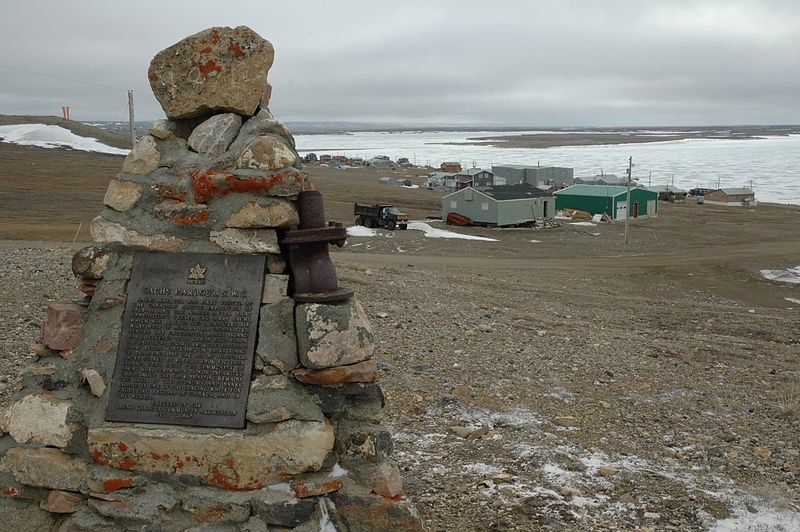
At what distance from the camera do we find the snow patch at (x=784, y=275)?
101 ft

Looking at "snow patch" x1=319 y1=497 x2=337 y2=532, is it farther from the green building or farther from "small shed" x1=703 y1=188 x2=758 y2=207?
"small shed" x1=703 y1=188 x2=758 y2=207

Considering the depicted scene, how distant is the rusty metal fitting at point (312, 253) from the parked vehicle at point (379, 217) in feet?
117

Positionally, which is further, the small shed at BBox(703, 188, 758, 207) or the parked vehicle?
the small shed at BBox(703, 188, 758, 207)

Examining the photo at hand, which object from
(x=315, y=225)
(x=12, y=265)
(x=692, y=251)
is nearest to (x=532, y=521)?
(x=315, y=225)

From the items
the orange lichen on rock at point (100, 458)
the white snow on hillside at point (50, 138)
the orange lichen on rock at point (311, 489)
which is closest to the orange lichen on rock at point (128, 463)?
the orange lichen on rock at point (100, 458)

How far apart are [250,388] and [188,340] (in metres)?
0.68

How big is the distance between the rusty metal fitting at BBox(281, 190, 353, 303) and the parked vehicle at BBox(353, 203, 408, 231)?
3554 cm

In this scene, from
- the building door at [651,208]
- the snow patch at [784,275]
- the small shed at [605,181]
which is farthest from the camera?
the small shed at [605,181]

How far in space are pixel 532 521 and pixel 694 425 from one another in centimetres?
399

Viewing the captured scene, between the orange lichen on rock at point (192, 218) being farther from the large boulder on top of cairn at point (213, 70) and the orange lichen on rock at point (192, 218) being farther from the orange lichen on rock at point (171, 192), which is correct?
the large boulder on top of cairn at point (213, 70)

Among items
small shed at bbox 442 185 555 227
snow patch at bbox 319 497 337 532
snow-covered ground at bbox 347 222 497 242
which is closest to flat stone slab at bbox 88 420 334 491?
snow patch at bbox 319 497 337 532

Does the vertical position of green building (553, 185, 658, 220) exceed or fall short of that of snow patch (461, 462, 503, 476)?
it falls short

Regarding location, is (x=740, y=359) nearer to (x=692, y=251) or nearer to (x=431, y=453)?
(x=431, y=453)

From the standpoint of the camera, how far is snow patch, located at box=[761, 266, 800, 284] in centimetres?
3086
